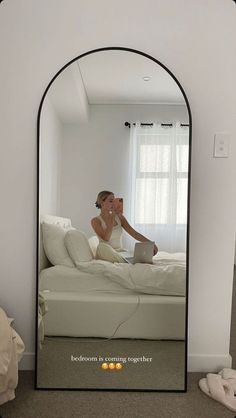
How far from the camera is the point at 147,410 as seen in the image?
62.3 inches

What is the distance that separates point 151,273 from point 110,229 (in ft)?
0.99

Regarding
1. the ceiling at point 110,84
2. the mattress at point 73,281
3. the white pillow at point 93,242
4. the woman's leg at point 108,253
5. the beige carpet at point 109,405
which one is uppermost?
the ceiling at point 110,84

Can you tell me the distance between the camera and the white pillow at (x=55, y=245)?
5.72 ft

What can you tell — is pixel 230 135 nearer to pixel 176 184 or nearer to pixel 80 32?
pixel 176 184

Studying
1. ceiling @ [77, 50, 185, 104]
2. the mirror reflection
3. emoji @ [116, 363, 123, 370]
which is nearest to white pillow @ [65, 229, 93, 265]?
the mirror reflection

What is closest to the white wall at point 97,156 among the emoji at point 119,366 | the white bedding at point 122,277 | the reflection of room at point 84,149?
the reflection of room at point 84,149

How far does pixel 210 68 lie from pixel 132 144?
1.79 ft

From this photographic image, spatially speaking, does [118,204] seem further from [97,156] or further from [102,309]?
[102,309]

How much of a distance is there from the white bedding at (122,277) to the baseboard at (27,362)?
41 cm

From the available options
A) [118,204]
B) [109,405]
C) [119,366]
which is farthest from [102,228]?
[109,405]

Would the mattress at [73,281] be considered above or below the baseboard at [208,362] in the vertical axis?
above

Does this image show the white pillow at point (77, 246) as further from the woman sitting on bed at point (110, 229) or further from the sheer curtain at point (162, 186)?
the sheer curtain at point (162, 186)

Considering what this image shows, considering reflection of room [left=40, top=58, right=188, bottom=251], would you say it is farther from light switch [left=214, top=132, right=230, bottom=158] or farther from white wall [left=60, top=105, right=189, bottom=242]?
light switch [left=214, top=132, right=230, bottom=158]

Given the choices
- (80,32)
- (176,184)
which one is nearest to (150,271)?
(176,184)
